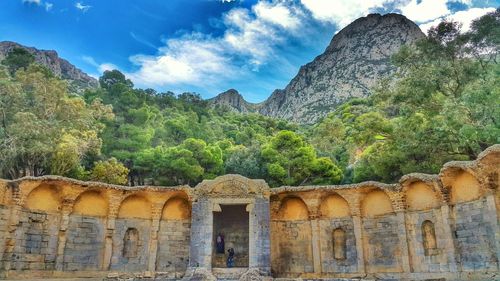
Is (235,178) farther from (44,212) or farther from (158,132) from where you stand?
(158,132)

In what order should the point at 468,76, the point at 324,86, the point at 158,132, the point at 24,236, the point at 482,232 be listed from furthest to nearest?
1. the point at 324,86
2. the point at 158,132
3. the point at 468,76
4. the point at 24,236
5. the point at 482,232

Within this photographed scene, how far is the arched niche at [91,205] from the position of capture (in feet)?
70.3

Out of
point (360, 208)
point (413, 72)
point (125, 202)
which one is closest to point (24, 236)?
point (125, 202)

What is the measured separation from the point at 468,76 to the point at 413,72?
2.92 metres

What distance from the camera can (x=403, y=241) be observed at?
20.0 meters

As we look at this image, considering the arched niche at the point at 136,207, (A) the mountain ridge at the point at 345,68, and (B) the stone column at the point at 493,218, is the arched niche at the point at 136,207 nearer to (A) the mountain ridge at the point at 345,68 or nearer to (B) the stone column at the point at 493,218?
(B) the stone column at the point at 493,218

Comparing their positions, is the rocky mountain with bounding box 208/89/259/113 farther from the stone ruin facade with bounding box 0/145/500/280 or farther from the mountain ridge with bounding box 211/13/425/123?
the stone ruin facade with bounding box 0/145/500/280

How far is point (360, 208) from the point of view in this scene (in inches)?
858

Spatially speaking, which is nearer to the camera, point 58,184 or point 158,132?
point 58,184


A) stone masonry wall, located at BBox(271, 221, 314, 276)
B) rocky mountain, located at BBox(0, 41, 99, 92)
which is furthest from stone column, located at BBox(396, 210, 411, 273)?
rocky mountain, located at BBox(0, 41, 99, 92)

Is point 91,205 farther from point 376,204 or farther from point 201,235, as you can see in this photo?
point 376,204

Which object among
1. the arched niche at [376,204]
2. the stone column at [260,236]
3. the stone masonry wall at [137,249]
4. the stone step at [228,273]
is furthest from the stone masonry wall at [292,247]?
the stone masonry wall at [137,249]

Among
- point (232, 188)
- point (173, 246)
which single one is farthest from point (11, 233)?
point (232, 188)

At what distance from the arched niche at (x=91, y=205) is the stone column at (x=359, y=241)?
14254mm
